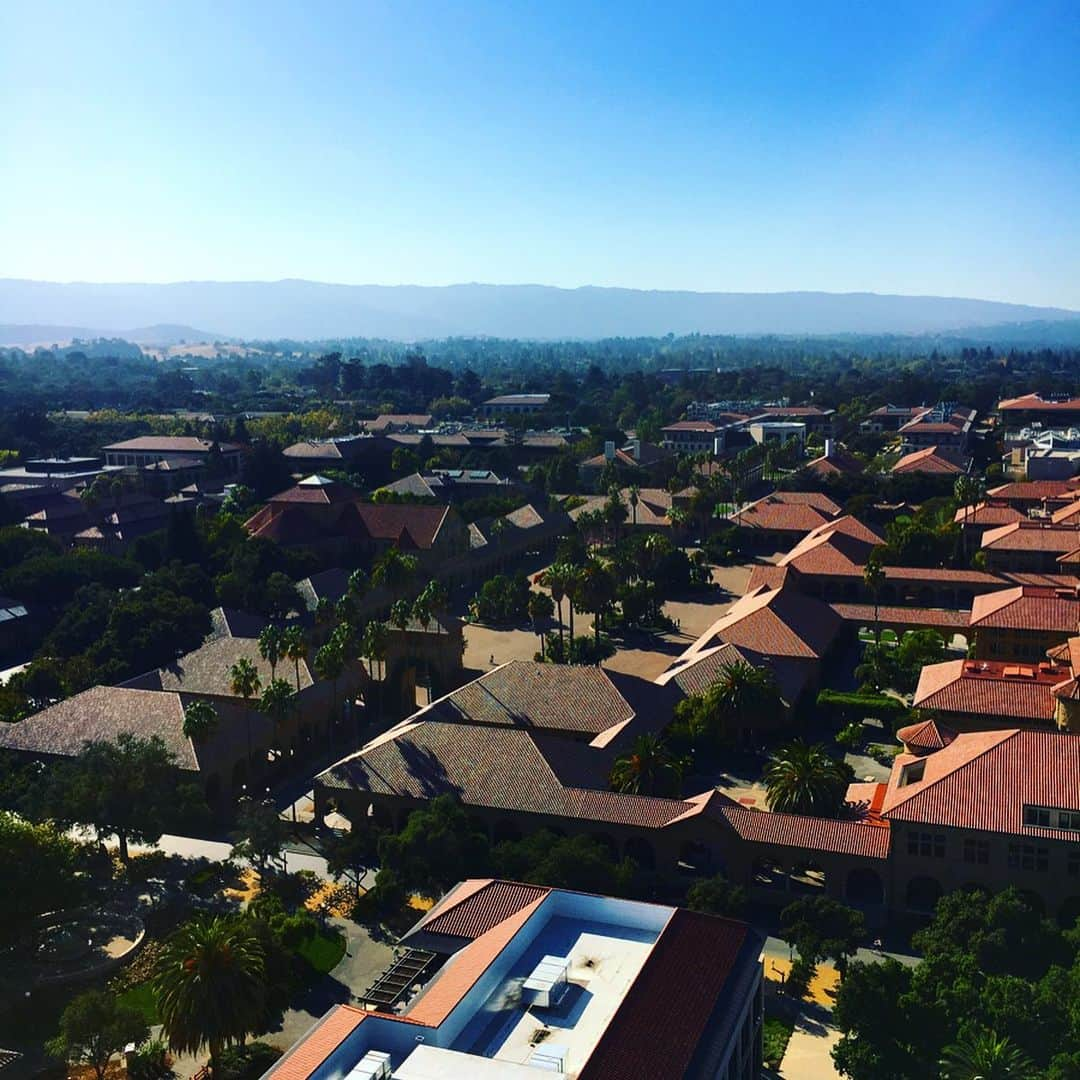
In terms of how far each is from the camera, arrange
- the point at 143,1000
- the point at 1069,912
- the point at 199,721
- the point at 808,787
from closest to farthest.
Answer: the point at 143,1000 < the point at 1069,912 < the point at 808,787 < the point at 199,721

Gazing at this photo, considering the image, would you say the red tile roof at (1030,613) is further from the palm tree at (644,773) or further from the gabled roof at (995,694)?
the palm tree at (644,773)

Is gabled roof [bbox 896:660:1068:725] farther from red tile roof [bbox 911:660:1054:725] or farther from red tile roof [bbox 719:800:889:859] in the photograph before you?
red tile roof [bbox 719:800:889:859]

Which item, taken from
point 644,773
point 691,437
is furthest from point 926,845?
point 691,437

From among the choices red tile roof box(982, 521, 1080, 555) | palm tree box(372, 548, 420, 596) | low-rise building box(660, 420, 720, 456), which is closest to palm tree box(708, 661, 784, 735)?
palm tree box(372, 548, 420, 596)

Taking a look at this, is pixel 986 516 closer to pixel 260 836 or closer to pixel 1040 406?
pixel 260 836

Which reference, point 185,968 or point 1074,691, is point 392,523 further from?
point 185,968
